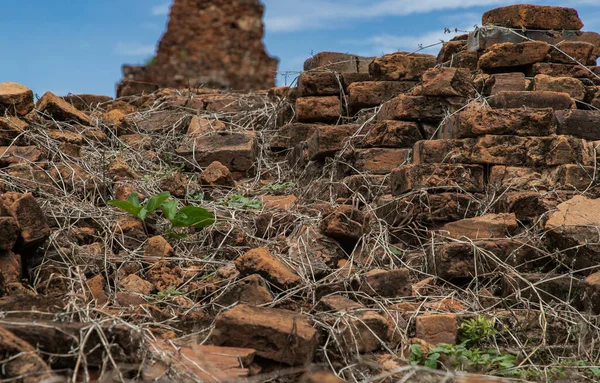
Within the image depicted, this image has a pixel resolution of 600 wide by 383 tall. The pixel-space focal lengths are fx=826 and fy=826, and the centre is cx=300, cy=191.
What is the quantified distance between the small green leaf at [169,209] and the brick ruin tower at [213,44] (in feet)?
33.8

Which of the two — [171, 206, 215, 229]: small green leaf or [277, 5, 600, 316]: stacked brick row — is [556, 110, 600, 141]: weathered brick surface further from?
[171, 206, 215, 229]: small green leaf

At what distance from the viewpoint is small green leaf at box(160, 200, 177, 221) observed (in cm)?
510

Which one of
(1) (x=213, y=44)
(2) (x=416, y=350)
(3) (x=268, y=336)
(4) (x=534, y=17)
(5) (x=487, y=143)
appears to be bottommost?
(2) (x=416, y=350)

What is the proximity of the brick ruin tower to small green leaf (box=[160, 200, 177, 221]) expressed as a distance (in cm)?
1031

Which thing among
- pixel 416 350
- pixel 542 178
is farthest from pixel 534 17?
pixel 416 350

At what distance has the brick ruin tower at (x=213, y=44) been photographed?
1547 cm

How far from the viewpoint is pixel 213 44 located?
51.4 ft

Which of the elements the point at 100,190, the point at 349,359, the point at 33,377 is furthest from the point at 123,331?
the point at 100,190

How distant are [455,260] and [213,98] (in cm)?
446

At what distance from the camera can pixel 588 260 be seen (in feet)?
14.6

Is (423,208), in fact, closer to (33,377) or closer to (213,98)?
(33,377)

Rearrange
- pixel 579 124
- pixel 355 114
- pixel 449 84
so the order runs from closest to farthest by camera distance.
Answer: pixel 579 124, pixel 449 84, pixel 355 114

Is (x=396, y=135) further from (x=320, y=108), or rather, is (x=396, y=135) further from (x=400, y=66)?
(x=320, y=108)

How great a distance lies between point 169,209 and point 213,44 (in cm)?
1097
